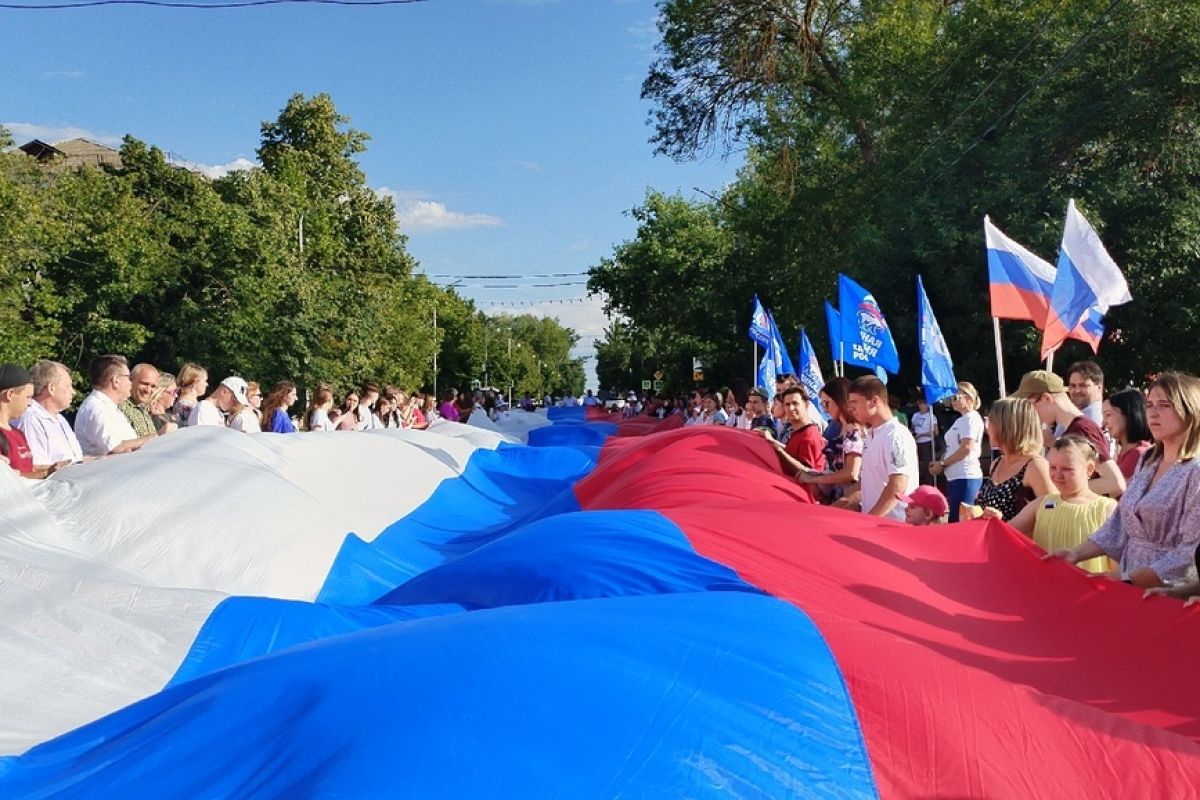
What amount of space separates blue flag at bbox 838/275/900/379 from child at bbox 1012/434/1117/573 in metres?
6.15

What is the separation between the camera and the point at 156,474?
6.18 meters

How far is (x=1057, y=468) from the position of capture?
5.25 metres

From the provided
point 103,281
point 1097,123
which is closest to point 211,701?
point 1097,123

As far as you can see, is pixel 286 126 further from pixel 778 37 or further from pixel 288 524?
pixel 288 524

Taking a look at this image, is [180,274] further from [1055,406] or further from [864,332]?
[1055,406]

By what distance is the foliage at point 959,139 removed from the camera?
16.0m

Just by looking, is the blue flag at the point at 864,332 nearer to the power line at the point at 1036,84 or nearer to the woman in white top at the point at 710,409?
the woman in white top at the point at 710,409

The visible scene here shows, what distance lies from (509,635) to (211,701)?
Answer: 2.73ft

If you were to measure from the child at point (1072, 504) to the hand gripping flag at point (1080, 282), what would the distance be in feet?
11.6

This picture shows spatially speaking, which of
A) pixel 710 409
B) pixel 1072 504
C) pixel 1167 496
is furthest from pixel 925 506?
pixel 710 409

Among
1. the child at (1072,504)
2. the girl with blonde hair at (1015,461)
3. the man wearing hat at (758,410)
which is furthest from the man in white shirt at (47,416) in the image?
the man wearing hat at (758,410)

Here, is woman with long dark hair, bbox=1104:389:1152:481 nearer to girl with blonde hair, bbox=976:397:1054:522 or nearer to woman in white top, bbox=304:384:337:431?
girl with blonde hair, bbox=976:397:1054:522

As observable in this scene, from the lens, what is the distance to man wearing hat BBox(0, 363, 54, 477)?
608 cm

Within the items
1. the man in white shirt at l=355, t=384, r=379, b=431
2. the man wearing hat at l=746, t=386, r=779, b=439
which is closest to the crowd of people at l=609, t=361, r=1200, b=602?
the man wearing hat at l=746, t=386, r=779, b=439
